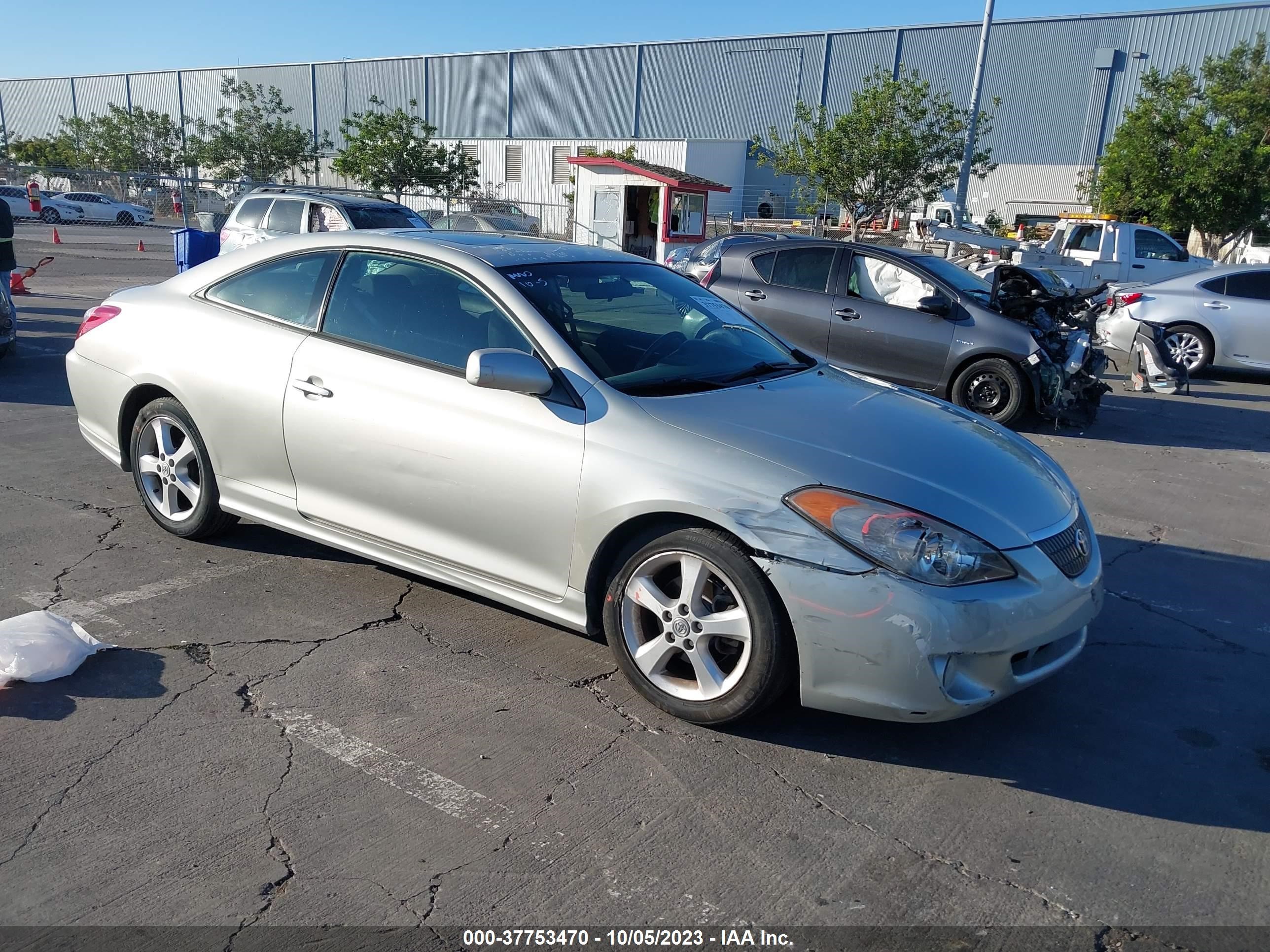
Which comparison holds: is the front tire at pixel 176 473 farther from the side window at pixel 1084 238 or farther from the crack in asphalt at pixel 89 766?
the side window at pixel 1084 238

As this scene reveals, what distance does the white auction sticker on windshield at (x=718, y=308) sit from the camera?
4.82m

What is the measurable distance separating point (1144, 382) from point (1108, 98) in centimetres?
3962

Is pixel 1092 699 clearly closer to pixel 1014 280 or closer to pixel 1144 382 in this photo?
pixel 1014 280

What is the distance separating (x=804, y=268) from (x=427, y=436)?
690 cm

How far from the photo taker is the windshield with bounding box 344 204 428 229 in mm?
15523

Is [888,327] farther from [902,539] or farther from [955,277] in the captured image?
[902,539]

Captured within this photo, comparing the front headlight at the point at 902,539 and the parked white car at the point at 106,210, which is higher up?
the front headlight at the point at 902,539

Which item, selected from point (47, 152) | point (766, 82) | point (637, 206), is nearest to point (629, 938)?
point (637, 206)

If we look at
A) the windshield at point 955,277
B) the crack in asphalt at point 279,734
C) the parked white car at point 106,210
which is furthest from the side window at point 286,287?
the parked white car at point 106,210

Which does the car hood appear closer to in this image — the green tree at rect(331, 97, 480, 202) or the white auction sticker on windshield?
the white auction sticker on windshield

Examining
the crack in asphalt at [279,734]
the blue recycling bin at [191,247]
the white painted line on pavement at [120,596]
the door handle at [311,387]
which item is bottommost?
the white painted line on pavement at [120,596]

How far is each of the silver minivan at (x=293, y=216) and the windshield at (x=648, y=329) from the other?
11532 millimetres

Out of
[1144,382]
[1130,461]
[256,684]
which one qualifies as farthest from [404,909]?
[1144,382]

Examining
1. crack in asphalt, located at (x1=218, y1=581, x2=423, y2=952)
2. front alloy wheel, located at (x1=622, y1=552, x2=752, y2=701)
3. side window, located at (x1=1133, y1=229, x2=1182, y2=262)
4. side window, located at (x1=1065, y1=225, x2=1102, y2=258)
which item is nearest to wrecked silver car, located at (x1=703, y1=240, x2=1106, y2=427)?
crack in asphalt, located at (x1=218, y1=581, x2=423, y2=952)
